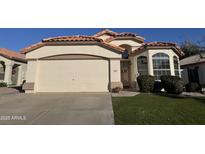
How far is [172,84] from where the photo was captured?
33.4ft

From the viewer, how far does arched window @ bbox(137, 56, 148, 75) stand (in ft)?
40.7

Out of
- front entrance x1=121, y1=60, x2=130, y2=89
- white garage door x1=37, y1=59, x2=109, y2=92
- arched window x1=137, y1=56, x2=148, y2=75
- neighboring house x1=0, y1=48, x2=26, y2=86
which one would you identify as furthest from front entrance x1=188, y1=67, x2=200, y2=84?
neighboring house x1=0, y1=48, x2=26, y2=86

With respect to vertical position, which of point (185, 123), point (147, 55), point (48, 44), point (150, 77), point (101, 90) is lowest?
point (185, 123)

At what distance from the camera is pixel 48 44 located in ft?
37.4

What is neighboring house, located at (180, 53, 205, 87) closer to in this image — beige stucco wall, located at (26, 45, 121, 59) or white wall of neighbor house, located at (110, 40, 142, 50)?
white wall of neighbor house, located at (110, 40, 142, 50)

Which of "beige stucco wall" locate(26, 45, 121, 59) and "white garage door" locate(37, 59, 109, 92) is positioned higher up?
"beige stucco wall" locate(26, 45, 121, 59)

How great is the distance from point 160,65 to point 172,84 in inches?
95.3

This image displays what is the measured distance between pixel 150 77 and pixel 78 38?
676 cm

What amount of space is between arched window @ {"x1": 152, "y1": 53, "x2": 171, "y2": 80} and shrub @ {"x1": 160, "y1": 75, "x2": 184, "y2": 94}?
1.14m

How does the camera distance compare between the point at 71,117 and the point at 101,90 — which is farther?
the point at 101,90

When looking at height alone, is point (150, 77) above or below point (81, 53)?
below

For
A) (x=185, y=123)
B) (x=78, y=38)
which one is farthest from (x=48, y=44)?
(x=185, y=123)

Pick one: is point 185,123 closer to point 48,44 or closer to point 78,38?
point 78,38
